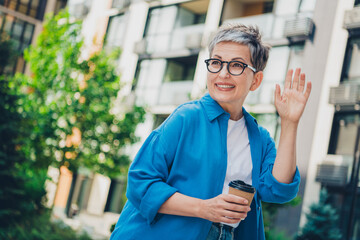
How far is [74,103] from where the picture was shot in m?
18.4

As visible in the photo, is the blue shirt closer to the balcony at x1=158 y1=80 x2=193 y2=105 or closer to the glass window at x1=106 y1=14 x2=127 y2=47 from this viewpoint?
the balcony at x1=158 y1=80 x2=193 y2=105

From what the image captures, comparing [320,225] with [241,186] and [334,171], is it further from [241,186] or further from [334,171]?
[241,186]

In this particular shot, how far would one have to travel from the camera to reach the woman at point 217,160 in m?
2.11

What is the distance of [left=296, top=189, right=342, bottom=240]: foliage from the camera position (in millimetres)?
15125

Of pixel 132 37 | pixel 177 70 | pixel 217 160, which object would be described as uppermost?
pixel 132 37

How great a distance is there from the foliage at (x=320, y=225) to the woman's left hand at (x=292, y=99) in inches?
536

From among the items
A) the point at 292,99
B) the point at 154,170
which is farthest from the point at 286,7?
the point at 154,170

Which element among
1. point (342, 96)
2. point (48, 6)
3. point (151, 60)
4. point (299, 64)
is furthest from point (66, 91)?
point (48, 6)

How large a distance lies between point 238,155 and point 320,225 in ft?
45.4

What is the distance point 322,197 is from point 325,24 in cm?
629

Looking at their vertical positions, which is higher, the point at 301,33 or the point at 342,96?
the point at 301,33

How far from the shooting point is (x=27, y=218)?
412 inches

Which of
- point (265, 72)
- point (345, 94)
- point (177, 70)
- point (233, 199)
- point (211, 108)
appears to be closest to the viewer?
point (233, 199)

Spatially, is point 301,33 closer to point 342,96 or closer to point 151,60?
point 342,96
